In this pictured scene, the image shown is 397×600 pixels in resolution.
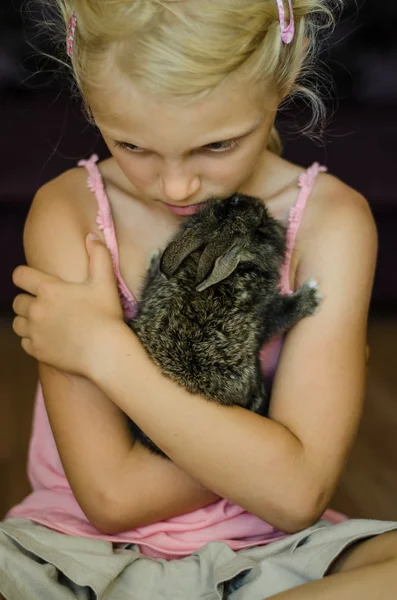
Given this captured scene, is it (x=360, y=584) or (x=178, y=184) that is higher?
(x=178, y=184)

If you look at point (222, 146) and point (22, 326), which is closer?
point (222, 146)

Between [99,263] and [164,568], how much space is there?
57 cm

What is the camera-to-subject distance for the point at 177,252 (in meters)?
1.48

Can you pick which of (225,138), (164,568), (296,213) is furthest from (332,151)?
(164,568)

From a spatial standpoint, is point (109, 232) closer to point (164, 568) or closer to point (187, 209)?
point (187, 209)

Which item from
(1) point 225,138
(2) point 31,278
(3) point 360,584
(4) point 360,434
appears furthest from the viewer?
(4) point 360,434

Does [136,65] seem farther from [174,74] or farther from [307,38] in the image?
[307,38]

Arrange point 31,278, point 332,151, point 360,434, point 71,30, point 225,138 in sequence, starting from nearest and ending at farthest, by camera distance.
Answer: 1. point 225,138
2. point 71,30
3. point 31,278
4. point 360,434
5. point 332,151

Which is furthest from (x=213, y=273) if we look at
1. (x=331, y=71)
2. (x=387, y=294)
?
(x=331, y=71)

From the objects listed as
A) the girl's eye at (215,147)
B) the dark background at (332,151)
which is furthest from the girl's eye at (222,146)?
the dark background at (332,151)

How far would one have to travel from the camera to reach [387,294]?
3.58 m

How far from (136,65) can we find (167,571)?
2.80 feet

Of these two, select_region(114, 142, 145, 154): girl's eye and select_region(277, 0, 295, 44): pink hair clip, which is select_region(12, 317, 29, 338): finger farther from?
select_region(277, 0, 295, 44): pink hair clip

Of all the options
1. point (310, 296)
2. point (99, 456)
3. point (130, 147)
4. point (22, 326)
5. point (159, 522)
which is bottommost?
point (159, 522)
